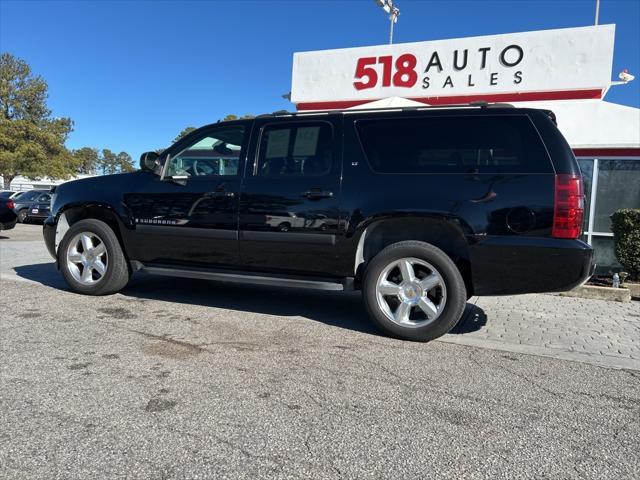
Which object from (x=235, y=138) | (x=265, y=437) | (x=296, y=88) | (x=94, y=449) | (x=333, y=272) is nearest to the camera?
(x=94, y=449)

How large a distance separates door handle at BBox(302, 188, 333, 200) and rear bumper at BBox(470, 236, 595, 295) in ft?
4.44

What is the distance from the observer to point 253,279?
4.80m

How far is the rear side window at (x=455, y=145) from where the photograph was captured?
3961 millimetres

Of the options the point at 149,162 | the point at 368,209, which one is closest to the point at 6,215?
the point at 149,162

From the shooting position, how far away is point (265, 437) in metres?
2.52

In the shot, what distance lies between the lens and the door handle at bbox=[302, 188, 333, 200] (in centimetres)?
445

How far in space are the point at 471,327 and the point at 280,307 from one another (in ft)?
6.80

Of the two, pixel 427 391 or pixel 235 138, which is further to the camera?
pixel 235 138

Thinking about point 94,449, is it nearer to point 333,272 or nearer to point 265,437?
point 265,437

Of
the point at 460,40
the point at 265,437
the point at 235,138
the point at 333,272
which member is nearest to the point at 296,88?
the point at 460,40

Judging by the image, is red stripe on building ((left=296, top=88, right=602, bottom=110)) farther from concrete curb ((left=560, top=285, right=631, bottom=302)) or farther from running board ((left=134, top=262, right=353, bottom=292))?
running board ((left=134, top=262, right=353, bottom=292))

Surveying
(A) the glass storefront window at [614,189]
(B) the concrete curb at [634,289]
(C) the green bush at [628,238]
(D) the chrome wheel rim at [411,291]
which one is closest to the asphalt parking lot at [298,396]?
(D) the chrome wheel rim at [411,291]

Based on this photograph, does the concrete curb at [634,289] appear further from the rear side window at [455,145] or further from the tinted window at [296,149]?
the tinted window at [296,149]

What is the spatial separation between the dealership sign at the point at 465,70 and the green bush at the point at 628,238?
401cm
